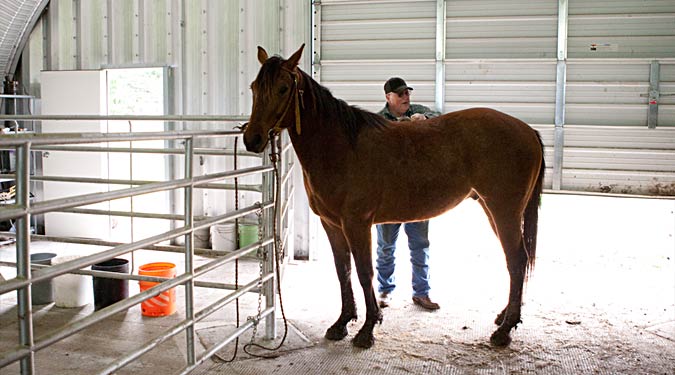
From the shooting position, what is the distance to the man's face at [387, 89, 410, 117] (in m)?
3.95

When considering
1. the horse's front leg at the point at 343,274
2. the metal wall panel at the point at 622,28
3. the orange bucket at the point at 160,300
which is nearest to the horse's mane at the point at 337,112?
the horse's front leg at the point at 343,274

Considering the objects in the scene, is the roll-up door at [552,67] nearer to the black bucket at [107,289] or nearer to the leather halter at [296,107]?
the leather halter at [296,107]

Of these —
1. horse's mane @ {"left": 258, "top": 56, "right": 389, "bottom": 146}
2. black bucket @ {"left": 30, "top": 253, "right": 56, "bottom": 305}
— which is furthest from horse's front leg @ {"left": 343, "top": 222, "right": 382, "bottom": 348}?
black bucket @ {"left": 30, "top": 253, "right": 56, "bottom": 305}

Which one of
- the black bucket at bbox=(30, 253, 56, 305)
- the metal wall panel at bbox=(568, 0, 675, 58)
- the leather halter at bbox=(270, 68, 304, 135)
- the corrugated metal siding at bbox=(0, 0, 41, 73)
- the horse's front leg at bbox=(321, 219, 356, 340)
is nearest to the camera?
the leather halter at bbox=(270, 68, 304, 135)

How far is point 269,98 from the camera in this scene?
9.35 feet

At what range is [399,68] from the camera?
5520 mm

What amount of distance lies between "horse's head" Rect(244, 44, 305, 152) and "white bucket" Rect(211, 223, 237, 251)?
3.16m

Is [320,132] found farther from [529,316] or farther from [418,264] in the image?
[529,316]

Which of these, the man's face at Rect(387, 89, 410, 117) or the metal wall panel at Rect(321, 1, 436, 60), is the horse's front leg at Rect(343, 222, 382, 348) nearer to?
the man's face at Rect(387, 89, 410, 117)

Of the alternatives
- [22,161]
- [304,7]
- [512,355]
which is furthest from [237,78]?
[22,161]

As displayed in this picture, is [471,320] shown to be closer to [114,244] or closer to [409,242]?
[409,242]

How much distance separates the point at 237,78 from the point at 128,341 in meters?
3.22

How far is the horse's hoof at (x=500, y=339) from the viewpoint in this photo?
330cm

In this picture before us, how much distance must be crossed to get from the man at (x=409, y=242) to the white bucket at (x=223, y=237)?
7.10 feet
